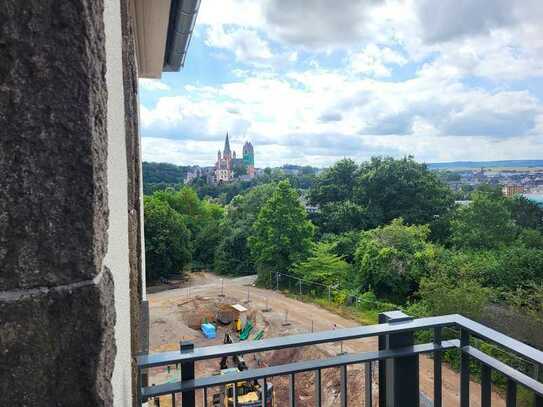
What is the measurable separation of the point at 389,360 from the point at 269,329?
1516cm

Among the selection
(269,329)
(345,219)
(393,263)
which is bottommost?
(269,329)

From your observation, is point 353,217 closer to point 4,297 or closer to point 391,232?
point 391,232

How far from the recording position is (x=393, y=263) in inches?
697

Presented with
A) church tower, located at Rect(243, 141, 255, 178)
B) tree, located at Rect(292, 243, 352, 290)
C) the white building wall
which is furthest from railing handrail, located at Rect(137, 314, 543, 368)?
church tower, located at Rect(243, 141, 255, 178)

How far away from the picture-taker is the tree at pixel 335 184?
27.0 meters

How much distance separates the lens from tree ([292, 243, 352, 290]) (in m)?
19.5

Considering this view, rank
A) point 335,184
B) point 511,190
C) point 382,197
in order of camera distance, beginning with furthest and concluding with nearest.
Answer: point 335,184, point 382,197, point 511,190

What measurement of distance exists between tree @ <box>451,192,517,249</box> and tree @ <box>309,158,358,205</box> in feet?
25.2

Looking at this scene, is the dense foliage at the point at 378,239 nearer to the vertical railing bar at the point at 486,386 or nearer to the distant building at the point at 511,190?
the distant building at the point at 511,190

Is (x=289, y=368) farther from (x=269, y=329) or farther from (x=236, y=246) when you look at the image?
(x=236, y=246)

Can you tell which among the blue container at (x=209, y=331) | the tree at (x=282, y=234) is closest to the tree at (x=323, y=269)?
the tree at (x=282, y=234)

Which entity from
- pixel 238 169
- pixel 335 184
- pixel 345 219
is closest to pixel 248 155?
→ pixel 238 169

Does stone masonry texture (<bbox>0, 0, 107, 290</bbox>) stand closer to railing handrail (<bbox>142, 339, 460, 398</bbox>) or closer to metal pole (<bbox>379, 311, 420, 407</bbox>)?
railing handrail (<bbox>142, 339, 460, 398</bbox>)

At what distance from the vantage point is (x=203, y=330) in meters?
17.1
